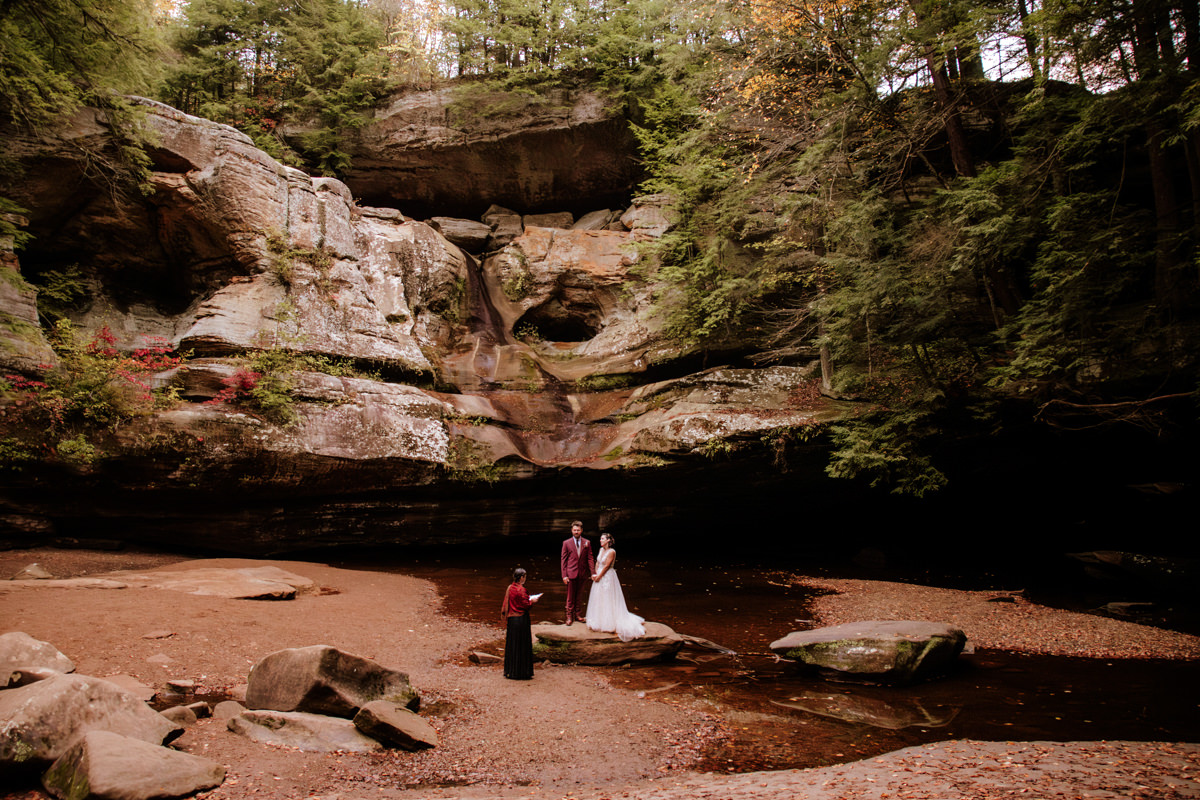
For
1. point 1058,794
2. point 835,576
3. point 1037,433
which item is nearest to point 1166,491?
point 1037,433

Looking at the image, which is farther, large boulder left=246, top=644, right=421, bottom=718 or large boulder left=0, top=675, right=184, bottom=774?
large boulder left=246, top=644, right=421, bottom=718

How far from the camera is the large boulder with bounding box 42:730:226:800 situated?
10.9 ft

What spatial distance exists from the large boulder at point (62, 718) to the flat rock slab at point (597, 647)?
3.97m

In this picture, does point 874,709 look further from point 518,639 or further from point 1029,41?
point 1029,41

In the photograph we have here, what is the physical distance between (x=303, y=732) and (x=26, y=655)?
2588 mm

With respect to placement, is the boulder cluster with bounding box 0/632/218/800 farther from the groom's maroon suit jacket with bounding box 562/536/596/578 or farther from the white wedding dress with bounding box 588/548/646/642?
the groom's maroon suit jacket with bounding box 562/536/596/578

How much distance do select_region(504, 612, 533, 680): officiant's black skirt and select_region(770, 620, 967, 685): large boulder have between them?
132 inches

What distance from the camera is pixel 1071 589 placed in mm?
13164

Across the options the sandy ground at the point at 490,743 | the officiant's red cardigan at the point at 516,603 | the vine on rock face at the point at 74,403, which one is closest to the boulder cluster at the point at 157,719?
the sandy ground at the point at 490,743

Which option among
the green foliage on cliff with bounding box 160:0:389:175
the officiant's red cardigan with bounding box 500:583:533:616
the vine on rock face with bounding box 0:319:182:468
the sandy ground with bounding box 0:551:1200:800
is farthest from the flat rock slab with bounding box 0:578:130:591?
the green foliage on cliff with bounding box 160:0:389:175

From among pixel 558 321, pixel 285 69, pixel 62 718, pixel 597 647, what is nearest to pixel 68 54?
pixel 285 69

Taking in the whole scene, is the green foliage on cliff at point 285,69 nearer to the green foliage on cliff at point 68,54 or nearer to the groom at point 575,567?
the green foliage on cliff at point 68,54

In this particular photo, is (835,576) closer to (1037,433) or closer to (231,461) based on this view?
(1037,433)

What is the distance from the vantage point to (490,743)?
480cm
